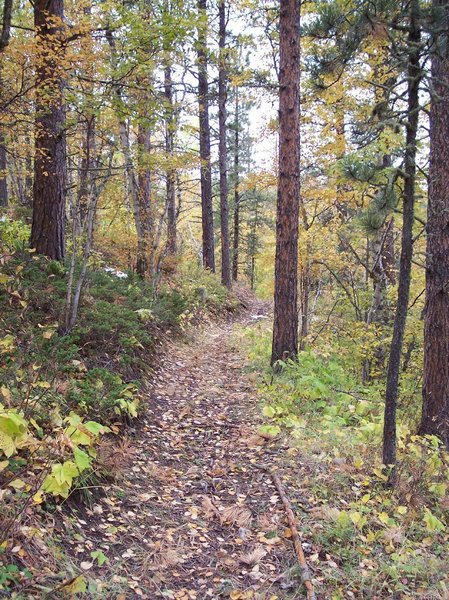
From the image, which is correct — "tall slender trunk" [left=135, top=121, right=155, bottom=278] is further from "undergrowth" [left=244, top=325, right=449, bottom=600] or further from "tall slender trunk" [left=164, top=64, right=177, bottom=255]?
"undergrowth" [left=244, top=325, right=449, bottom=600]

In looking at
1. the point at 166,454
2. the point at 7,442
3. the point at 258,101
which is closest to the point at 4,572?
the point at 7,442

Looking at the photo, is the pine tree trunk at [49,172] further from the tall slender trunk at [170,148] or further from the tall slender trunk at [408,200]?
the tall slender trunk at [408,200]

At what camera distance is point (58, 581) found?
2535mm

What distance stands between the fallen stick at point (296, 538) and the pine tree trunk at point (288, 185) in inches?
128

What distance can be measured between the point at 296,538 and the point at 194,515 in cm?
93

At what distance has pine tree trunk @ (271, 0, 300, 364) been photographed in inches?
265

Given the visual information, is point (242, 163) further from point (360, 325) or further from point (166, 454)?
point (166, 454)

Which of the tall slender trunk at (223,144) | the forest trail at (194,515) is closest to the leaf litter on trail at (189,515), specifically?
the forest trail at (194,515)

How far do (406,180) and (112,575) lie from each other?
3.77m

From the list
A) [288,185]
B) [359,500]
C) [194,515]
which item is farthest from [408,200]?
[288,185]

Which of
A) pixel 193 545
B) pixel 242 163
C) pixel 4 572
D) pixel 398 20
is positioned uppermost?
pixel 242 163

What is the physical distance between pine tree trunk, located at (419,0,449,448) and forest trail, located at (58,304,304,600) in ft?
7.37

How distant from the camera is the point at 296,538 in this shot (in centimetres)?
338

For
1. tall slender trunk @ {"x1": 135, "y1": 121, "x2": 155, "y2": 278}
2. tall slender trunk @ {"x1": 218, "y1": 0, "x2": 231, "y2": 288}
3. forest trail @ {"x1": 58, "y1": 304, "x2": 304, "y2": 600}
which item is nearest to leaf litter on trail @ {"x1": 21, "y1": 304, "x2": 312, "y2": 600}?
forest trail @ {"x1": 58, "y1": 304, "x2": 304, "y2": 600}
